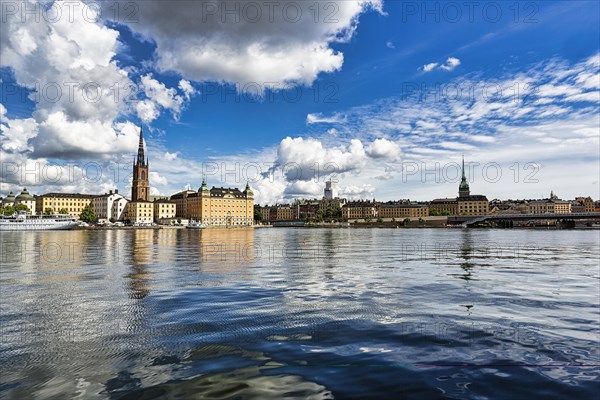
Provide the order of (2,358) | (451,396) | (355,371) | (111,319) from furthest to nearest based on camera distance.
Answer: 1. (111,319)
2. (2,358)
3. (355,371)
4. (451,396)

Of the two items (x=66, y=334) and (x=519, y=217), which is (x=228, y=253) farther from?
(x=519, y=217)

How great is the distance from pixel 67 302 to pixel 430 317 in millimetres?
10611

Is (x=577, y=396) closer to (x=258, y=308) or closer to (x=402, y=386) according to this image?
(x=402, y=386)

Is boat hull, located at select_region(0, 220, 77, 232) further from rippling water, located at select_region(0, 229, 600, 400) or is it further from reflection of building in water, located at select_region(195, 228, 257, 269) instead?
rippling water, located at select_region(0, 229, 600, 400)

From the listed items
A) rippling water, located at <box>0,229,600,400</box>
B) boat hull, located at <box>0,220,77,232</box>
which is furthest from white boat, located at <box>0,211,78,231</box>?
rippling water, located at <box>0,229,600,400</box>

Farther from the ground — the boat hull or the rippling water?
the boat hull

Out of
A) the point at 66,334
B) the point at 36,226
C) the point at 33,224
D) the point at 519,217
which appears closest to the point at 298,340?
the point at 66,334

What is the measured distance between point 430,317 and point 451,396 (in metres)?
4.87

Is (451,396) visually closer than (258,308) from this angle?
Yes

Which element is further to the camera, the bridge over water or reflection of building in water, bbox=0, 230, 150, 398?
Result: the bridge over water

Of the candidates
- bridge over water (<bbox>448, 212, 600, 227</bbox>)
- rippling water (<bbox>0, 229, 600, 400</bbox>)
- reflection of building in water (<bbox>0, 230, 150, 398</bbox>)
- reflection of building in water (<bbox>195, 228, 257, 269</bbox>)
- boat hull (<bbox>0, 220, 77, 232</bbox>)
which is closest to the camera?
rippling water (<bbox>0, 229, 600, 400</bbox>)

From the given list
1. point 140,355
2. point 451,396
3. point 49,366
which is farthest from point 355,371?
point 49,366

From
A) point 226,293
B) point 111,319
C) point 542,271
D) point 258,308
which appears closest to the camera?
point 111,319

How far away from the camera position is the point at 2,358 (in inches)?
299
